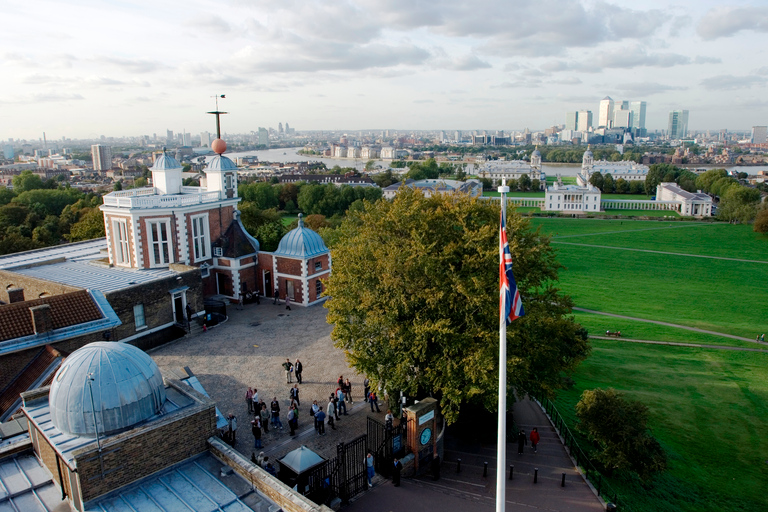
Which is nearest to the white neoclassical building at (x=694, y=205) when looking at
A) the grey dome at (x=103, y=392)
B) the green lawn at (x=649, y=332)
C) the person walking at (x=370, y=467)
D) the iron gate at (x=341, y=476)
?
the green lawn at (x=649, y=332)

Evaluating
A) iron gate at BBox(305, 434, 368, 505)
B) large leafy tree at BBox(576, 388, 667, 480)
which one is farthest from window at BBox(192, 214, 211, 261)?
large leafy tree at BBox(576, 388, 667, 480)

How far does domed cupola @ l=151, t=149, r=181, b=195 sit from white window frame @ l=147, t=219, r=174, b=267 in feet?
15.3

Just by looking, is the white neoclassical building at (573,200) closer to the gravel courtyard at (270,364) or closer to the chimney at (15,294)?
the gravel courtyard at (270,364)

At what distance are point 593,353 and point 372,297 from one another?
22934 millimetres

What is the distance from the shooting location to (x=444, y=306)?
20.2 m

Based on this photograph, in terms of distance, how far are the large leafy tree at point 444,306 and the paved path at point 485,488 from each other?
219cm

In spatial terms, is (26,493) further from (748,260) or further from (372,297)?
(748,260)

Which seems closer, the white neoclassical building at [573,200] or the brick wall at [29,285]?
the brick wall at [29,285]

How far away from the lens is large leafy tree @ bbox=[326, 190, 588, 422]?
1941cm

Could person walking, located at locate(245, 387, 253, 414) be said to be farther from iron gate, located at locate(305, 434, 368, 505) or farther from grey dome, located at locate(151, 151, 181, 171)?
grey dome, located at locate(151, 151, 181, 171)

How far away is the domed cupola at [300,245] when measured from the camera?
37.4 metres

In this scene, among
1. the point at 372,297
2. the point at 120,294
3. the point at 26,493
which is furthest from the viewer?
the point at 120,294

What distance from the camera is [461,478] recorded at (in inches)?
756

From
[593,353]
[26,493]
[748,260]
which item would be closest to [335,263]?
[26,493]
